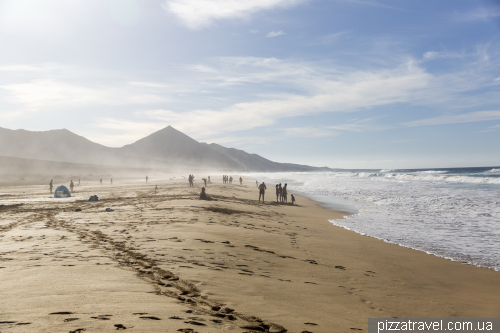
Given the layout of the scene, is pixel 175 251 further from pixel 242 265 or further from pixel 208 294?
pixel 208 294

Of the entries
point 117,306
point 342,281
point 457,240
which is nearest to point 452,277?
point 342,281

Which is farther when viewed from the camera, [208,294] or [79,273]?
[79,273]

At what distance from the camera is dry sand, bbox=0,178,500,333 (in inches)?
149

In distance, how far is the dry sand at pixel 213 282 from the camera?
3783 mm

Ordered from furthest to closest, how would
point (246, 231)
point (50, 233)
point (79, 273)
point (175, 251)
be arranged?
point (246, 231), point (50, 233), point (175, 251), point (79, 273)

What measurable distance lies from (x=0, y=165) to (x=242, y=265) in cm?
12503

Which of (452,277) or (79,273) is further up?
(79,273)

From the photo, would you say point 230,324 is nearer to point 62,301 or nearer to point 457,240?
point 62,301

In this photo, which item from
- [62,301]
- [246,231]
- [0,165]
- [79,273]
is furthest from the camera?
[0,165]

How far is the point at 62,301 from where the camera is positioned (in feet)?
13.4

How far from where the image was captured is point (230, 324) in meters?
3.72

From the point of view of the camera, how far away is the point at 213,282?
5445 millimetres

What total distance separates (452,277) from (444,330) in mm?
3503

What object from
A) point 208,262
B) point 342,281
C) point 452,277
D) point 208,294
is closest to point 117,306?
point 208,294
